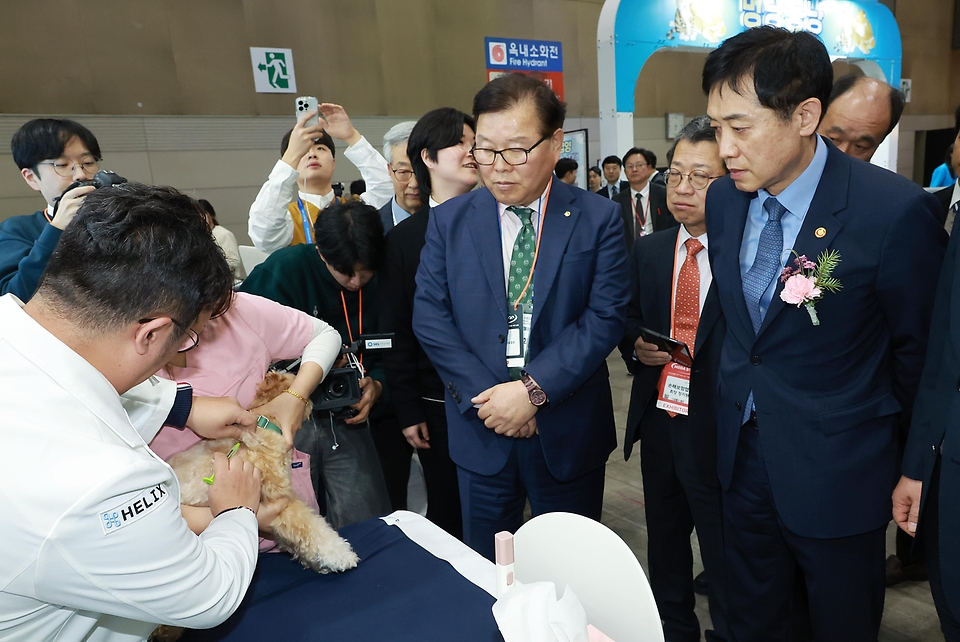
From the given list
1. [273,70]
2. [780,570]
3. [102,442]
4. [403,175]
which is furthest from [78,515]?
[273,70]

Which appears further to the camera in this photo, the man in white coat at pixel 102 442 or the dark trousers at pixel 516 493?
the dark trousers at pixel 516 493

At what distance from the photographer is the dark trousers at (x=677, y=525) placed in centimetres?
192

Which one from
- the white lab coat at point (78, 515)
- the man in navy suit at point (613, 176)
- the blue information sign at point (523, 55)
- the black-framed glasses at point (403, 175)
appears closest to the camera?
the white lab coat at point (78, 515)

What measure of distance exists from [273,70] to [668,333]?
271 inches

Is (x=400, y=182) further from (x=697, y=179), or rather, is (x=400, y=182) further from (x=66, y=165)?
(x=697, y=179)

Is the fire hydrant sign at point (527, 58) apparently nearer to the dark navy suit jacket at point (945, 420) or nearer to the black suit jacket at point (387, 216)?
the black suit jacket at point (387, 216)

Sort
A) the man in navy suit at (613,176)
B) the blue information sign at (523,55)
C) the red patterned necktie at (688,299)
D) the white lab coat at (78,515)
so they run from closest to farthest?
1. the white lab coat at (78,515)
2. the red patterned necktie at (688,299)
3. the man in navy suit at (613,176)
4. the blue information sign at (523,55)

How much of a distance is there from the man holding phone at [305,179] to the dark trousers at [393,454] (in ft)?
3.29

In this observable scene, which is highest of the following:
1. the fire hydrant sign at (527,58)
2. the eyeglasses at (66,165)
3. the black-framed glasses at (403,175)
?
the fire hydrant sign at (527,58)

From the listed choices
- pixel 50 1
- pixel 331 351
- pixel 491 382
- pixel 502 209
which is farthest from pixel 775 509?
pixel 50 1

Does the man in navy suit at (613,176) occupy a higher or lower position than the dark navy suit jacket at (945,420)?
higher

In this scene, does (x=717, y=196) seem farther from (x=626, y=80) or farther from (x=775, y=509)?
(x=626, y=80)

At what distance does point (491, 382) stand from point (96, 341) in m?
1.06

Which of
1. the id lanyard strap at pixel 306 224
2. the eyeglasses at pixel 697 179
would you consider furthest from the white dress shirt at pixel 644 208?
the eyeglasses at pixel 697 179
